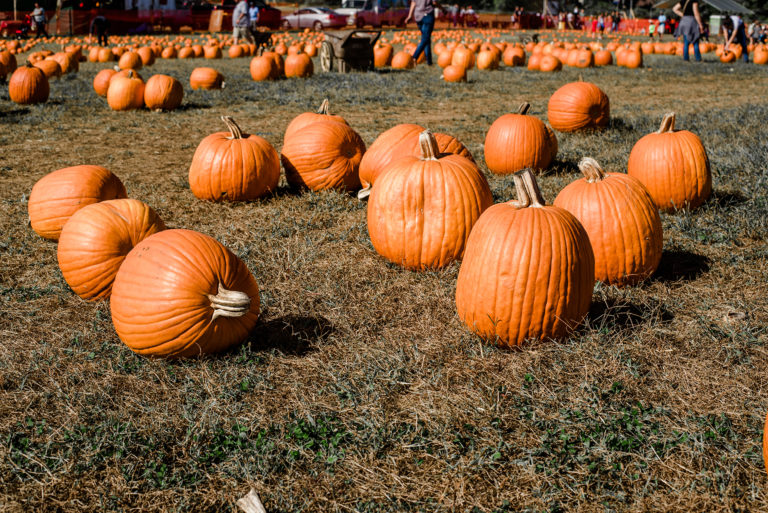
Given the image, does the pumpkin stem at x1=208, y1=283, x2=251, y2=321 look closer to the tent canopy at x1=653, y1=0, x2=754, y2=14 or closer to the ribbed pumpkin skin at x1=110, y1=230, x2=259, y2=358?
the ribbed pumpkin skin at x1=110, y1=230, x2=259, y2=358

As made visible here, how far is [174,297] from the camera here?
304 centimetres

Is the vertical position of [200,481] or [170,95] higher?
[170,95]

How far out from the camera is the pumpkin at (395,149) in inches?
203

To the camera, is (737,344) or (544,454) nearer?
(544,454)

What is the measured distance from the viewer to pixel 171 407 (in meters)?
2.83

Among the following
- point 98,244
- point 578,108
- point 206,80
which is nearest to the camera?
point 98,244

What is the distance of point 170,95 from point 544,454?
998 cm

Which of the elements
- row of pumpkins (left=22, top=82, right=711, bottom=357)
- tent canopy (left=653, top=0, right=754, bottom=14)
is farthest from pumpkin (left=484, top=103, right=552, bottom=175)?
tent canopy (left=653, top=0, right=754, bottom=14)

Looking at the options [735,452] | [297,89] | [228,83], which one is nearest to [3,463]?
[735,452]

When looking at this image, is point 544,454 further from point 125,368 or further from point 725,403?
point 125,368

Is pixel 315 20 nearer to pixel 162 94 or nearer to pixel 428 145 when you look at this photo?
pixel 162 94

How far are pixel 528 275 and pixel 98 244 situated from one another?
2.51 meters

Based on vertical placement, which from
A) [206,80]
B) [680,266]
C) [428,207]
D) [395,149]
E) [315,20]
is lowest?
→ [680,266]

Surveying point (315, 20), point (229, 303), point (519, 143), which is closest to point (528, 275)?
point (229, 303)
